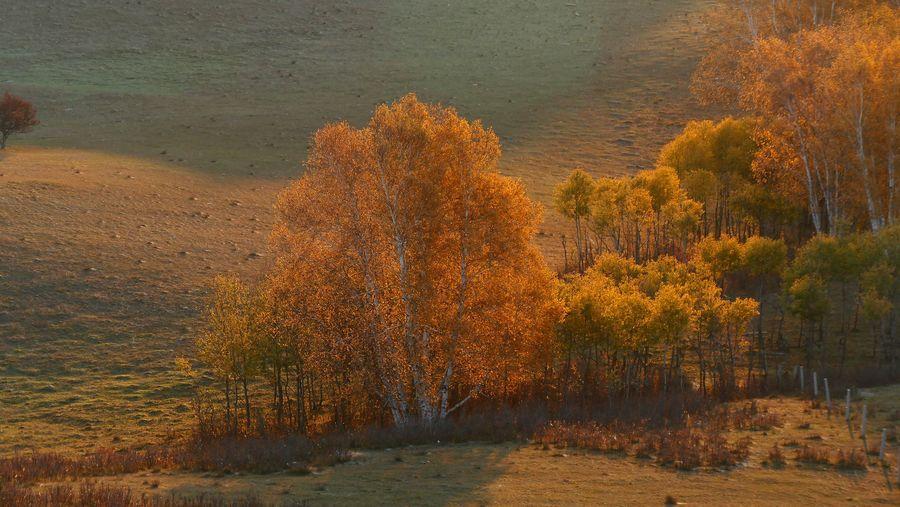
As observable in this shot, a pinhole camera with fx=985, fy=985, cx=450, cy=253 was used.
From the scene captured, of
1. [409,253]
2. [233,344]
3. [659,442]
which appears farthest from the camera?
[233,344]

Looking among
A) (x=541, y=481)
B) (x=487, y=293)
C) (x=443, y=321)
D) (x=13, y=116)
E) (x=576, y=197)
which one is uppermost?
(x=13, y=116)

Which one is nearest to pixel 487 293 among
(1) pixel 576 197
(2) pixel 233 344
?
(2) pixel 233 344

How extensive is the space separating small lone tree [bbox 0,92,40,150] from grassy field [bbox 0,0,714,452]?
7.98ft

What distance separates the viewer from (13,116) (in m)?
78.2

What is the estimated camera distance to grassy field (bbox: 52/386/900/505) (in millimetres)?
30516

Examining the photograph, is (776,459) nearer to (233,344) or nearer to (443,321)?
(443,321)

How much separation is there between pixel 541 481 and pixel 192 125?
223 feet

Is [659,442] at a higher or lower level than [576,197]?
lower

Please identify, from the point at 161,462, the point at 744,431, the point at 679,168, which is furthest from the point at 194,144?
the point at 744,431

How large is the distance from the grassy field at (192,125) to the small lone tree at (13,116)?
2.43 metres

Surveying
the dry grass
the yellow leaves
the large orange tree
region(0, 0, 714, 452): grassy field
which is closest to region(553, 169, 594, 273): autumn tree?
the yellow leaves

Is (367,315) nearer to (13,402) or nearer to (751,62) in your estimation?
(13,402)

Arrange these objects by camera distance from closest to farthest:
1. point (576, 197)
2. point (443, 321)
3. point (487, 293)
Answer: point (443, 321) → point (487, 293) → point (576, 197)

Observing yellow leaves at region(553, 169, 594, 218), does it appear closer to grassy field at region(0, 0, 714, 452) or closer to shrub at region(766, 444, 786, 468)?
grassy field at region(0, 0, 714, 452)
